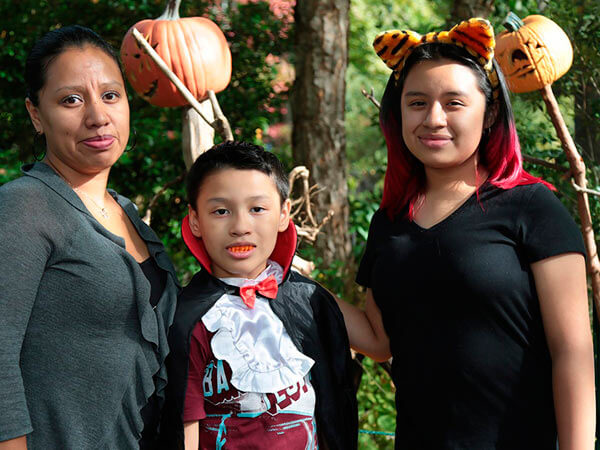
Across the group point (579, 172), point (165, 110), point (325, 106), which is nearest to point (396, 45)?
point (579, 172)

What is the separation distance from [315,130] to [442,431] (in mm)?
3181

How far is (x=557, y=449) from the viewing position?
191 cm

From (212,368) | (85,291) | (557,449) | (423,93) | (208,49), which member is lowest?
(557,449)

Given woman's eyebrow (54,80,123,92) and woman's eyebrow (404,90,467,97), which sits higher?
woman's eyebrow (54,80,123,92)

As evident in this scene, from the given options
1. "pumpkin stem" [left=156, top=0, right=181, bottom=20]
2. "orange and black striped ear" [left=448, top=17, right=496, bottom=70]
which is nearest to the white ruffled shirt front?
"orange and black striped ear" [left=448, top=17, right=496, bottom=70]

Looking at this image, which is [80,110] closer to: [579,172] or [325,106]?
[579,172]

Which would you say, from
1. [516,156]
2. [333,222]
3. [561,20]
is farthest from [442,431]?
[333,222]

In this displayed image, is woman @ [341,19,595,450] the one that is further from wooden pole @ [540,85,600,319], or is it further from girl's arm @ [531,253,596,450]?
wooden pole @ [540,85,600,319]

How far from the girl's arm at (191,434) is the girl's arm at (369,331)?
592mm

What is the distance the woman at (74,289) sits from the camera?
1.60 meters

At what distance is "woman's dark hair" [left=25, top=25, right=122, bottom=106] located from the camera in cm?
180

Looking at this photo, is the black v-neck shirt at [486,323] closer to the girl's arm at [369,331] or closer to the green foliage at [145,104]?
the girl's arm at [369,331]

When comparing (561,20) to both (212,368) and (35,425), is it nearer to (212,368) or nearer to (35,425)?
(212,368)

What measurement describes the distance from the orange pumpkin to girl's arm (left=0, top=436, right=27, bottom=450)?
1.78m
